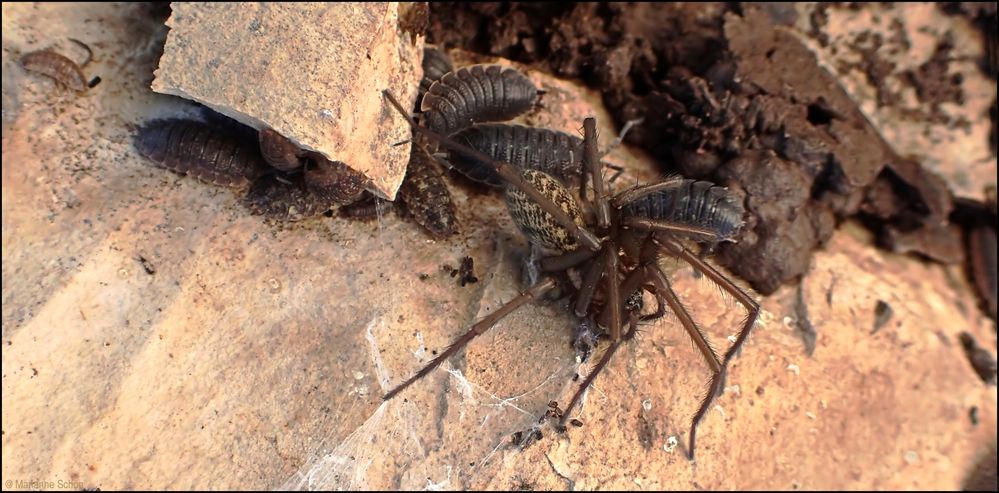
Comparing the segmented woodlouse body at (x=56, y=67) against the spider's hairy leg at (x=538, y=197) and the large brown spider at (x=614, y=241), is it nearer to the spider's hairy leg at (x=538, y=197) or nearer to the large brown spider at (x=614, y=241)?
the large brown spider at (x=614, y=241)

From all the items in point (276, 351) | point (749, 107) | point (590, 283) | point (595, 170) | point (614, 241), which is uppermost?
→ point (749, 107)

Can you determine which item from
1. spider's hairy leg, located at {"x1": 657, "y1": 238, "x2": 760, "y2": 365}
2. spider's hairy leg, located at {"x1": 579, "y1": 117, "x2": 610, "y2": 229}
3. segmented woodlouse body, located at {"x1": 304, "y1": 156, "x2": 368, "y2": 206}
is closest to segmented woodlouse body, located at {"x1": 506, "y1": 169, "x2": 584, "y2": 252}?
spider's hairy leg, located at {"x1": 579, "y1": 117, "x2": 610, "y2": 229}

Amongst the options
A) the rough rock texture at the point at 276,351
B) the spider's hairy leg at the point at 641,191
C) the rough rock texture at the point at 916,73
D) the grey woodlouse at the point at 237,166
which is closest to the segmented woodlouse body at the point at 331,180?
the grey woodlouse at the point at 237,166

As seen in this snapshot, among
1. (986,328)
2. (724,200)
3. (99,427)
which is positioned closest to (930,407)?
(986,328)

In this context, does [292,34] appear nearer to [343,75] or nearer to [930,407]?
[343,75]

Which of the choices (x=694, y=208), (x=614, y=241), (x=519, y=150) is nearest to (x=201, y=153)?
(x=519, y=150)

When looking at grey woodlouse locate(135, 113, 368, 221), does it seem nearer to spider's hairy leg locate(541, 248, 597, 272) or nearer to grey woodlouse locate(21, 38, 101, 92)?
grey woodlouse locate(21, 38, 101, 92)

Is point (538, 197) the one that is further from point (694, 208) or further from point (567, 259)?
point (694, 208)
